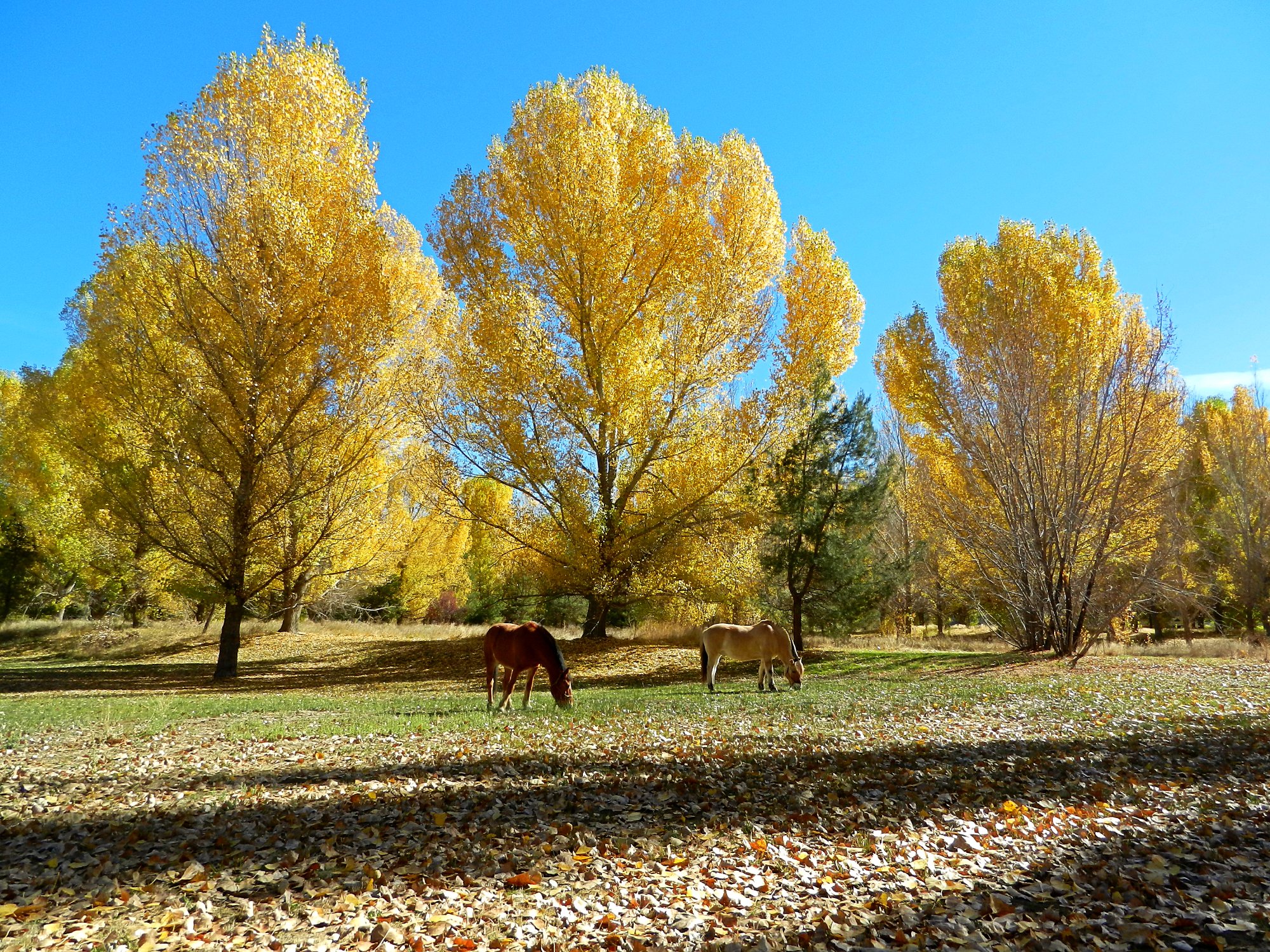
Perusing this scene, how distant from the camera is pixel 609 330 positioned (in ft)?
62.8

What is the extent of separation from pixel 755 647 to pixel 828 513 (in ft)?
25.1

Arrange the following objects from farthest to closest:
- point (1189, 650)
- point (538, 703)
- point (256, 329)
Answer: point (1189, 650) → point (256, 329) → point (538, 703)

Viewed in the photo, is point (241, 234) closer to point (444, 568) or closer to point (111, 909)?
point (111, 909)

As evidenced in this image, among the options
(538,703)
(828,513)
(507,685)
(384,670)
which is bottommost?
(384,670)

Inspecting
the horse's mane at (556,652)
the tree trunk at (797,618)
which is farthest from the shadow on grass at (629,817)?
the tree trunk at (797,618)

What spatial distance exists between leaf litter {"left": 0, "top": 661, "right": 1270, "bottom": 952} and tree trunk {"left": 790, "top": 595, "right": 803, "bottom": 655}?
12736 millimetres

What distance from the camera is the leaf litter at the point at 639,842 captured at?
380 cm

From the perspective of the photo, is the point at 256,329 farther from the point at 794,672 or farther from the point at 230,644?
the point at 794,672

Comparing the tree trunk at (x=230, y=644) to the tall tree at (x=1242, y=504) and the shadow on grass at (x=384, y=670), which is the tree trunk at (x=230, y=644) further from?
the tall tree at (x=1242, y=504)

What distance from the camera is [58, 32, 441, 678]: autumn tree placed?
53.4 ft

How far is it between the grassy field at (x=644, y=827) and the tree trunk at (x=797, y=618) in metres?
10.0

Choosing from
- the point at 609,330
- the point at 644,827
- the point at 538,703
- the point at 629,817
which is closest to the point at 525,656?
the point at 538,703

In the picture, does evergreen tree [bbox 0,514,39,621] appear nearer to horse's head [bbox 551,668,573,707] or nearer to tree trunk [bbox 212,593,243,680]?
tree trunk [bbox 212,593,243,680]

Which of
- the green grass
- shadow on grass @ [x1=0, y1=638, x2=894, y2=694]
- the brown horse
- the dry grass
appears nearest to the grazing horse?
the green grass
